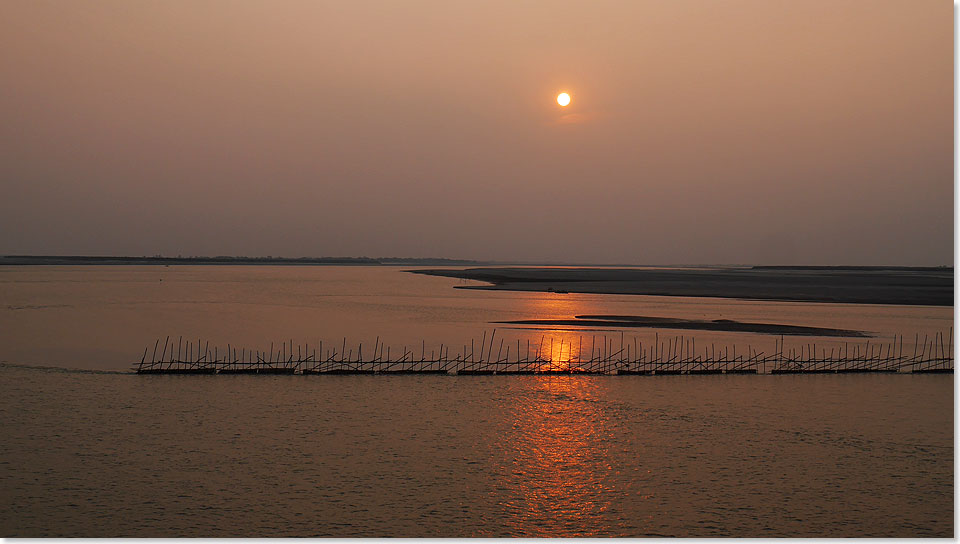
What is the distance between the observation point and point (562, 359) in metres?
36.5

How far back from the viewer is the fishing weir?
3266cm

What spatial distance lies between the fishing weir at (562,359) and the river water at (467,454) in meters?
1.30

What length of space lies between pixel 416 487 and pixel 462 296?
70.3 meters

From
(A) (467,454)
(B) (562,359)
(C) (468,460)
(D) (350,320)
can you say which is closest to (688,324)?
(B) (562,359)

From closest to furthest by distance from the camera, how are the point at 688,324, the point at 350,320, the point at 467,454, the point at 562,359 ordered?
the point at 467,454 → the point at 562,359 → the point at 688,324 → the point at 350,320

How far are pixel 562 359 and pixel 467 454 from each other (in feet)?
57.4

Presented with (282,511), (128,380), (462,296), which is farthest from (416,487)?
(462,296)

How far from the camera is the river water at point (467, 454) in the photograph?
1512 centimetres

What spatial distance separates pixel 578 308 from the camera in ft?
224

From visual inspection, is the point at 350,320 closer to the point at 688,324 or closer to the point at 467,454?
the point at 688,324

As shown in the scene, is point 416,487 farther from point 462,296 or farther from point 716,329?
point 462,296

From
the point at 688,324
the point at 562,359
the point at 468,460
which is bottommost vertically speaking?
the point at 468,460

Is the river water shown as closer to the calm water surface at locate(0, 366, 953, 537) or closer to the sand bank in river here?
the calm water surface at locate(0, 366, 953, 537)

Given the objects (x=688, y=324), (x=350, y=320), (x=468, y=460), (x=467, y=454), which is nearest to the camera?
(x=468, y=460)
